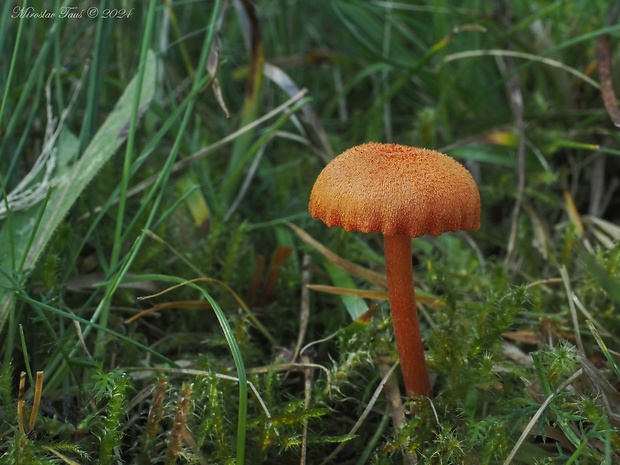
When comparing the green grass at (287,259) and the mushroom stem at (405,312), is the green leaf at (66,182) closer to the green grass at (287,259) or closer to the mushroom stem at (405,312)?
the green grass at (287,259)

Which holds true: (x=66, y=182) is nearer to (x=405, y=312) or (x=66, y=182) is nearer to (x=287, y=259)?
(x=287, y=259)

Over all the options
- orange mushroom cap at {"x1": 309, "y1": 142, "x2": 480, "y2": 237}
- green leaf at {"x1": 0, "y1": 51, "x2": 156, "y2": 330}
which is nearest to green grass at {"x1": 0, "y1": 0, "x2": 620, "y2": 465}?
green leaf at {"x1": 0, "y1": 51, "x2": 156, "y2": 330}

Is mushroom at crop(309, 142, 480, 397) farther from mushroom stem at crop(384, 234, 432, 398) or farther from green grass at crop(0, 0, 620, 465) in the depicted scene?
green grass at crop(0, 0, 620, 465)

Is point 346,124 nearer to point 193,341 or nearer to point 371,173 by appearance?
point 193,341

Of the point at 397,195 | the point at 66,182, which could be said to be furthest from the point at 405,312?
the point at 66,182

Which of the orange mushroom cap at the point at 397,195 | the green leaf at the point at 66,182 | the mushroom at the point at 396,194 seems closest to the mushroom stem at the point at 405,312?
the mushroom at the point at 396,194

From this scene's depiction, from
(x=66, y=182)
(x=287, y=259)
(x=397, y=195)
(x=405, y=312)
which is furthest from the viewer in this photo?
(x=287, y=259)
